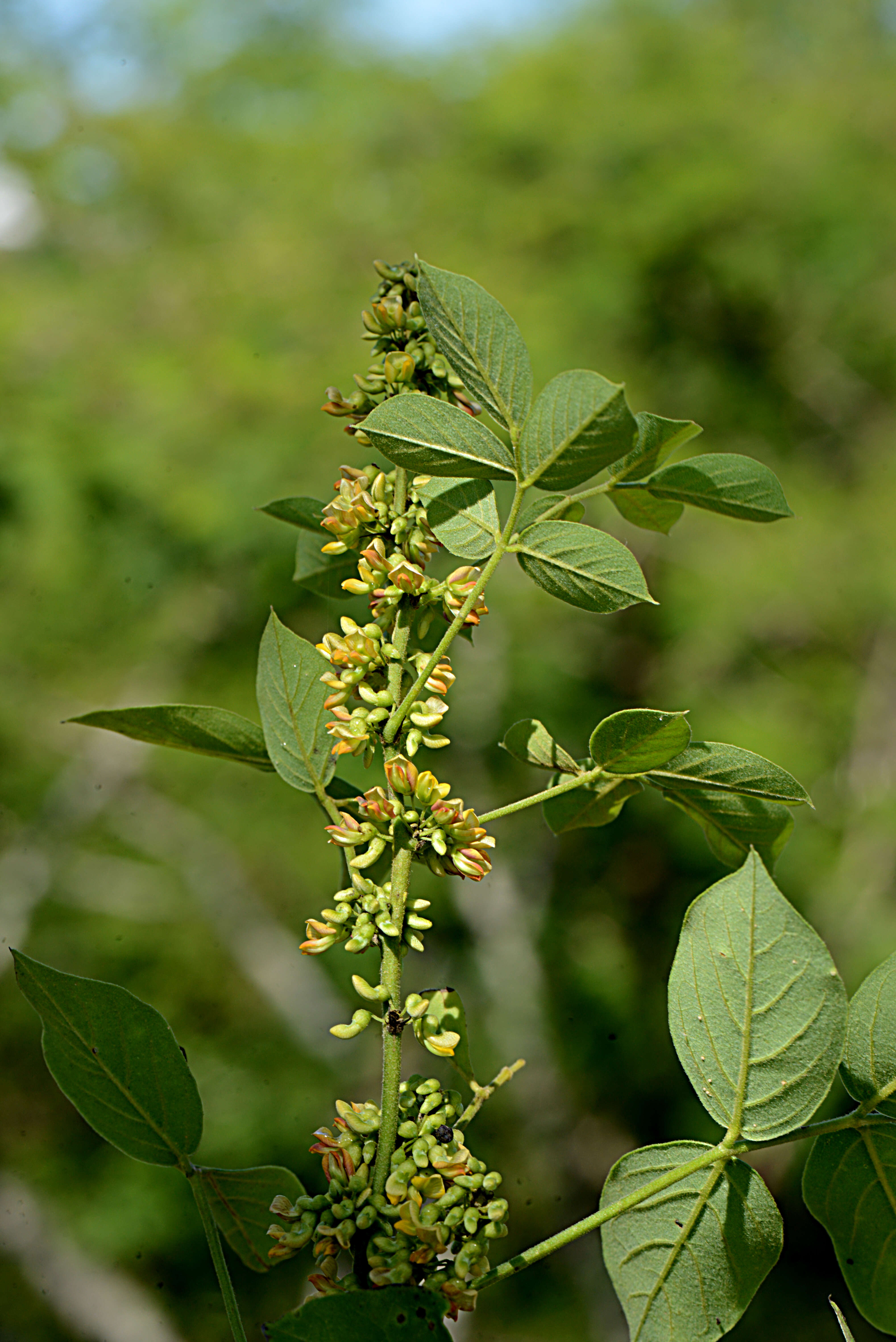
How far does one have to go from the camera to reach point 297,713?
14.4 inches

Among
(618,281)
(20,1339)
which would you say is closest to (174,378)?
(618,281)

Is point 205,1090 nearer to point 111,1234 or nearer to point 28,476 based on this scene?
point 111,1234

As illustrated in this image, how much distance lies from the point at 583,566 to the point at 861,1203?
0.77 ft

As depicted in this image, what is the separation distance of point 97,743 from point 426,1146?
223cm

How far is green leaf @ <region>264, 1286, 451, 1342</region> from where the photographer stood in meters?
0.24

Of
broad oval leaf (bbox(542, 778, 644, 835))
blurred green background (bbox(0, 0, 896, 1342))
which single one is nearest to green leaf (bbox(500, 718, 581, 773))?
broad oval leaf (bbox(542, 778, 644, 835))

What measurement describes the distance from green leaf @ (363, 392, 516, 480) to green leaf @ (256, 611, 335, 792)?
9cm

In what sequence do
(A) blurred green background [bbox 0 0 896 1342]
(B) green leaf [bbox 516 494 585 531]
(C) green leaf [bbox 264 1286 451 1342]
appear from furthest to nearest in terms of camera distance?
(A) blurred green background [bbox 0 0 896 1342] < (B) green leaf [bbox 516 494 585 531] < (C) green leaf [bbox 264 1286 451 1342]

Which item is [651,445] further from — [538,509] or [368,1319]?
[368,1319]

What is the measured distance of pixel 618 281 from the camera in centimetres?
235

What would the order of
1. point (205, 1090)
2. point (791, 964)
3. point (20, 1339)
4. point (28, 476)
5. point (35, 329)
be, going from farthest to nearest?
1. point (205, 1090)
2. point (20, 1339)
3. point (35, 329)
4. point (28, 476)
5. point (791, 964)

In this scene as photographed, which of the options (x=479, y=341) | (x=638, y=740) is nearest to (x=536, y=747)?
(x=638, y=740)

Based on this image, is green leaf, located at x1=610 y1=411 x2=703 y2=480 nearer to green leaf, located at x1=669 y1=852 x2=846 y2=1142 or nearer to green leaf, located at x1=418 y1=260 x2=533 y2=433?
green leaf, located at x1=418 y1=260 x2=533 y2=433

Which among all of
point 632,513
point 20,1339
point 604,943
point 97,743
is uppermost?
point 632,513
